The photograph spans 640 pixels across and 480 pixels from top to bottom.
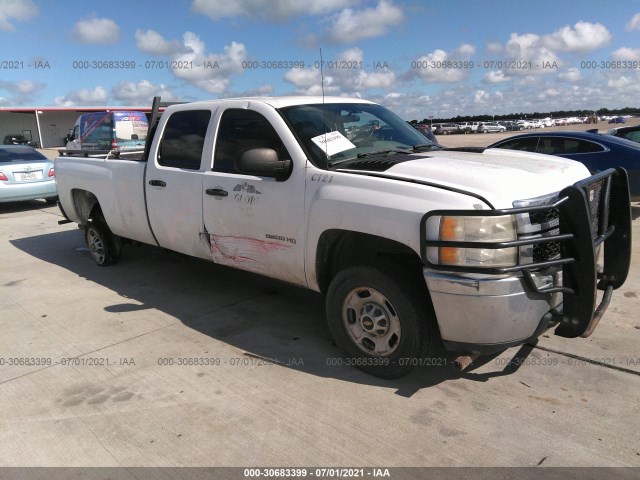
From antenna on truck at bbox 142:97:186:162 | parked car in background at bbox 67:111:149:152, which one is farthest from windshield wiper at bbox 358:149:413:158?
parked car in background at bbox 67:111:149:152

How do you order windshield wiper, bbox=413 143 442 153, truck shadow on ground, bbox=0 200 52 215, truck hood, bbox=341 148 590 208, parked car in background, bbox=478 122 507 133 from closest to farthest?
truck hood, bbox=341 148 590 208 → windshield wiper, bbox=413 143 442 153 → truck shadow on ground, bbox=0 200 52 215 → parked car in background, bbox=478 122 507 133

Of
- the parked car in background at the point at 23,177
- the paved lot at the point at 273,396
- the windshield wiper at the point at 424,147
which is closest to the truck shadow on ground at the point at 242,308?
the paved lot at the point at 273,396

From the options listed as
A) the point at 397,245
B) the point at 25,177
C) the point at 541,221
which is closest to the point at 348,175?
the point at 397,245

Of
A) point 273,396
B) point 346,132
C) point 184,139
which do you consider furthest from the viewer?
point 184,139

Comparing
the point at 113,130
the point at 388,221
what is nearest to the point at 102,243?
the point at 388,221

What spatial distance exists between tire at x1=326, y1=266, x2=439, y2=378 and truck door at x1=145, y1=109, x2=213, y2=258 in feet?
5.39

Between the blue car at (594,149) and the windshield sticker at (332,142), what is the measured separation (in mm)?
4520

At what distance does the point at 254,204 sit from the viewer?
4.03 metres

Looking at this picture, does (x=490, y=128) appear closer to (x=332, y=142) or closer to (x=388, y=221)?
(x=332, y=142)

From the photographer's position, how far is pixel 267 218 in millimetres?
3955

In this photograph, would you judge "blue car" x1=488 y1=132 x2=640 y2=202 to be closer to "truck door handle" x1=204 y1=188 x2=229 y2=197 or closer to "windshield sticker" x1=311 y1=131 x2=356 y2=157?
"windshield sticker" x1=311 y1=131 x2=356 y2=157

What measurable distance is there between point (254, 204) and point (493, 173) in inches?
72.1

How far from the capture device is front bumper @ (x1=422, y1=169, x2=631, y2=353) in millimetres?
2861

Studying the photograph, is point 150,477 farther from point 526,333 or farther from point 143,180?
point 143,180
